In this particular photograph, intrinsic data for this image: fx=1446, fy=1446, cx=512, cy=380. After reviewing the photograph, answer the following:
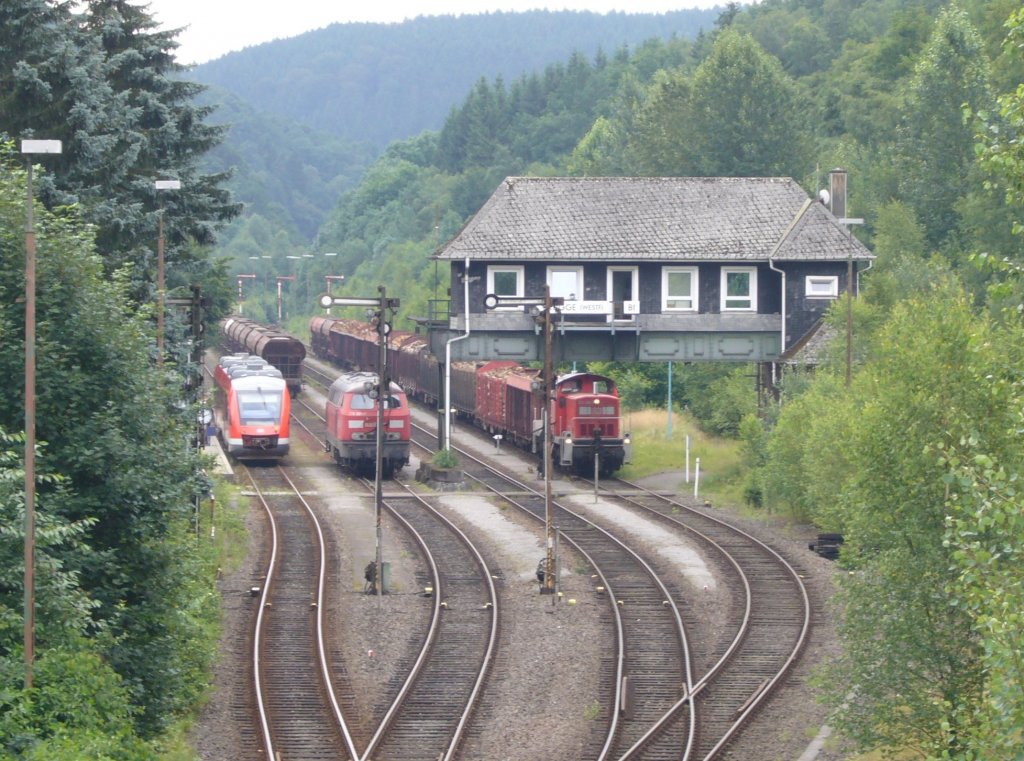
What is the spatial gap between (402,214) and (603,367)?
292ft

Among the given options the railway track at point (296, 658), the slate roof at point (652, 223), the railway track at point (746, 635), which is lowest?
the railway track at point (746, 635)

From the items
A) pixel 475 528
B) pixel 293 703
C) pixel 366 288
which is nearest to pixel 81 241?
pixel 293 703

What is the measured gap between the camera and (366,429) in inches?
1641

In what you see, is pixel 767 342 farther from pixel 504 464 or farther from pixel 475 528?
pixel 475 528

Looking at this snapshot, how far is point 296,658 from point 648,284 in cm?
2296

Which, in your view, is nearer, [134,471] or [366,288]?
[134,471]

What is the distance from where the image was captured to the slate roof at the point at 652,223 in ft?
138

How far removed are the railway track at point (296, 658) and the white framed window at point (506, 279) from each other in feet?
36.3

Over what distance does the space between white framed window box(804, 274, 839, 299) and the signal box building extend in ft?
0.10

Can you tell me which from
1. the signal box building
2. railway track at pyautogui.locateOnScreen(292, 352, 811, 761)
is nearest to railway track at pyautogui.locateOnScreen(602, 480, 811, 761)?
railway track at pyautogui.locateOnScreen(292, 352, 811, 761)

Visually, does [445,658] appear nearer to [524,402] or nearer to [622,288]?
[622,288]

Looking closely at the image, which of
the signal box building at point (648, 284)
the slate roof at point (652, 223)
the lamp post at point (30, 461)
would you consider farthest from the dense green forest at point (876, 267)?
the lamp post at point (30, 461)

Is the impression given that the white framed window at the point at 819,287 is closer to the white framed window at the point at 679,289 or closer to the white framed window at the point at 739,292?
the white framed window at the point at 739,292

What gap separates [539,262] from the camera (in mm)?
42062
